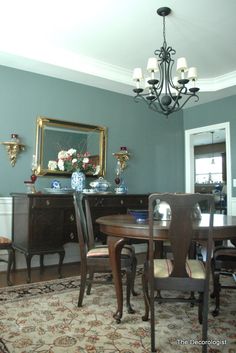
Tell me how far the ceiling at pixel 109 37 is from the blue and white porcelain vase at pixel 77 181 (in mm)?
1393

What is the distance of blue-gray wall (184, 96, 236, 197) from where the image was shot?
486 centimetres

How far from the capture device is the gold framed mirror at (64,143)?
3.99 m

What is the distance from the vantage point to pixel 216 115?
5.15 meters

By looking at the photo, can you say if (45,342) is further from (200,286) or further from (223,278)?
(223,278)

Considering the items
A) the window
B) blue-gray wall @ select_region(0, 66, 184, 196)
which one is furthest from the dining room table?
the window

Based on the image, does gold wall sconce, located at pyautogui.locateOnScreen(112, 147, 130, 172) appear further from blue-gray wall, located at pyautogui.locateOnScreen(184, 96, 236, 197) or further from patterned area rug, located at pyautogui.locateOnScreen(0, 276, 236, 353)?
patterned area rug, located at pyautogui.locateOnScreen(0, 276, 236, 353)

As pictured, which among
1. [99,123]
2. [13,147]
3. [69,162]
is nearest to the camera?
[13,147]

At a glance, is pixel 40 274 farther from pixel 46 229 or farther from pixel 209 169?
pixel 209 169

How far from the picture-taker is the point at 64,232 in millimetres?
3539

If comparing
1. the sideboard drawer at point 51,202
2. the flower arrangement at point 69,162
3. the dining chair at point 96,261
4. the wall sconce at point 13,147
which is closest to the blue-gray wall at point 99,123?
the wall sconce at point 13,147

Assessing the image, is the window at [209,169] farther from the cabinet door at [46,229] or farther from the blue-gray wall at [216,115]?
the cabinet door at [46,229]

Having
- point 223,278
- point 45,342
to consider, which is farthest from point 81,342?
point 223,278

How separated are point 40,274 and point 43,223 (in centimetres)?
63

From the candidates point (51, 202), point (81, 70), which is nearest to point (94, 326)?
point (51, 202)
